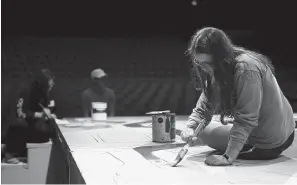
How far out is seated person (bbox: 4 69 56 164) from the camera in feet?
14.0

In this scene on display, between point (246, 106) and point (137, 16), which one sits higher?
point (137, 16)

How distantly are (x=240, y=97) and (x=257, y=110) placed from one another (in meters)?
0.09

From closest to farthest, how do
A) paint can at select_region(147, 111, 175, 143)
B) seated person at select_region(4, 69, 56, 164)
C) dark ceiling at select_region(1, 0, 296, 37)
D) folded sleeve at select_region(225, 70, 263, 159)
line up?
folded sleeve at select_region(225, 70, 263, 159) → paint can at select_region(147, 111, 175, 143) → seated person at select_region(4, 69, 56, 164) → dark ceiling at select_region(1, 0, 296, 37)

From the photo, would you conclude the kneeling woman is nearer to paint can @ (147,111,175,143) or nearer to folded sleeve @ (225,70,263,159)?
folded sleeve @ (225,70,263,159)

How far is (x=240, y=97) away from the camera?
1.71m

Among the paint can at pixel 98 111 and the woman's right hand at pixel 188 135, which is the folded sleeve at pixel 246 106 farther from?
the paint can at pixel 98 111

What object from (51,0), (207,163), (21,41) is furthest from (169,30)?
(207,163)

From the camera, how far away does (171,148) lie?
224cm

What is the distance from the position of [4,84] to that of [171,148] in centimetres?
428

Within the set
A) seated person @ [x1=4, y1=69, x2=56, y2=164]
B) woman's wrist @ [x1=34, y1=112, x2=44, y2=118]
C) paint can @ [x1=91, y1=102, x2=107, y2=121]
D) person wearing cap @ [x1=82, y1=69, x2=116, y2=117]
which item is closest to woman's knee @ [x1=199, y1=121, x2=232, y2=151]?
paint can @ [x1=91, y1=102, x2=107, y2=121]

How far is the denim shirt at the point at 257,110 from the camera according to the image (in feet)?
5.57

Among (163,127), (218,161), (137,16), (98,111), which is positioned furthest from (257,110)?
(137,16)

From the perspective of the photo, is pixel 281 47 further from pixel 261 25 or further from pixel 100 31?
pixel 100 31

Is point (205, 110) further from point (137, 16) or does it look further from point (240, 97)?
point (137, 16)
